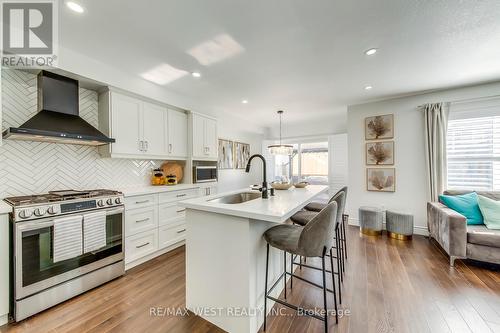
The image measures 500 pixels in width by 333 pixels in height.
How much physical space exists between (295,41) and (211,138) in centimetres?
249

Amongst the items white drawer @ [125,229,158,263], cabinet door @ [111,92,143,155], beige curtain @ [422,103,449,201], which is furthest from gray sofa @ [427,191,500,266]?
cabinet door @ [111,92,143,155]

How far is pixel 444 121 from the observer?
3418mm

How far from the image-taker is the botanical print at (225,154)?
191 inches

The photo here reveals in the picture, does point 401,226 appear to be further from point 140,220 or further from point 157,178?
point 157,178

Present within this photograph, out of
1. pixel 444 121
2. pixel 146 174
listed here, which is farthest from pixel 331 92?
pixel 146 174

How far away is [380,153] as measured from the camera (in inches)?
156

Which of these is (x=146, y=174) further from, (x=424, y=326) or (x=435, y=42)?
(x=435, y=42)

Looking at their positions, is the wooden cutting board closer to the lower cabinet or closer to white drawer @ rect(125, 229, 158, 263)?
the lower cabinet

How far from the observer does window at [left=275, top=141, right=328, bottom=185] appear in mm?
5691

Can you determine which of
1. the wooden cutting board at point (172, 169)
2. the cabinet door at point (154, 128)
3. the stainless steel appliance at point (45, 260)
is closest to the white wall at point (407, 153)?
the wooden cutting board at point (172, 169)

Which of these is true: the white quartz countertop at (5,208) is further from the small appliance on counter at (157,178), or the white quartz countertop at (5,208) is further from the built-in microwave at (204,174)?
the built-in microwave at (204,174)

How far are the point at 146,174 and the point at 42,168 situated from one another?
4.22 feet

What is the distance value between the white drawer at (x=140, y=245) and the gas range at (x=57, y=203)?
1.89 ft

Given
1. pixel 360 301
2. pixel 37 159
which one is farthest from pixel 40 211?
pixel 360 301
